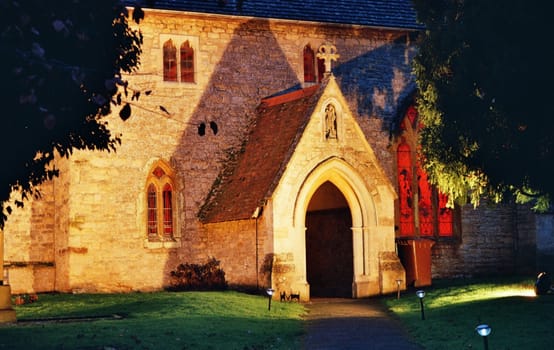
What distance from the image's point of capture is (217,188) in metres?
31.8

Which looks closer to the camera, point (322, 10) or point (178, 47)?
point (178, 47)

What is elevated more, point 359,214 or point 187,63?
point 187,63

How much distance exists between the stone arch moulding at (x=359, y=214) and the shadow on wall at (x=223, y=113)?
3.83 m

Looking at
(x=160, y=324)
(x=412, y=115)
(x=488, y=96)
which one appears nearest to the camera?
(x=160, y=324)

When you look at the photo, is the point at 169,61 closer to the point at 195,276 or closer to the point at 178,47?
the point at 178,47

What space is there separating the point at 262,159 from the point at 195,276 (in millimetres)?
4024

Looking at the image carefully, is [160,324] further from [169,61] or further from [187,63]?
[187,63]

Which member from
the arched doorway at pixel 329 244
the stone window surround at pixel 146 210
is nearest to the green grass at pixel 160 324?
the stone window surround at pixel 146 210

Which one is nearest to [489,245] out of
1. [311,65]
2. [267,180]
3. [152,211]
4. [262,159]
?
[311,65]

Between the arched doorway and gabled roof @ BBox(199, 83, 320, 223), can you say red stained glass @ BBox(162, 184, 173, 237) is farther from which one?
the arched doorway

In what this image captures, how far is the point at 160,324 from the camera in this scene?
2047 cm

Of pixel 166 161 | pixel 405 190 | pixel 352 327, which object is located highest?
pixel 166 161

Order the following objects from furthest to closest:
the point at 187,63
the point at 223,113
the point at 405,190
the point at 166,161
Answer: the point at 405,190, the point at 223,113, the point at 187,63, the point at 166,161

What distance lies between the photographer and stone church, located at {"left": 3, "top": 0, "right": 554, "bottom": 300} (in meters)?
29.3
